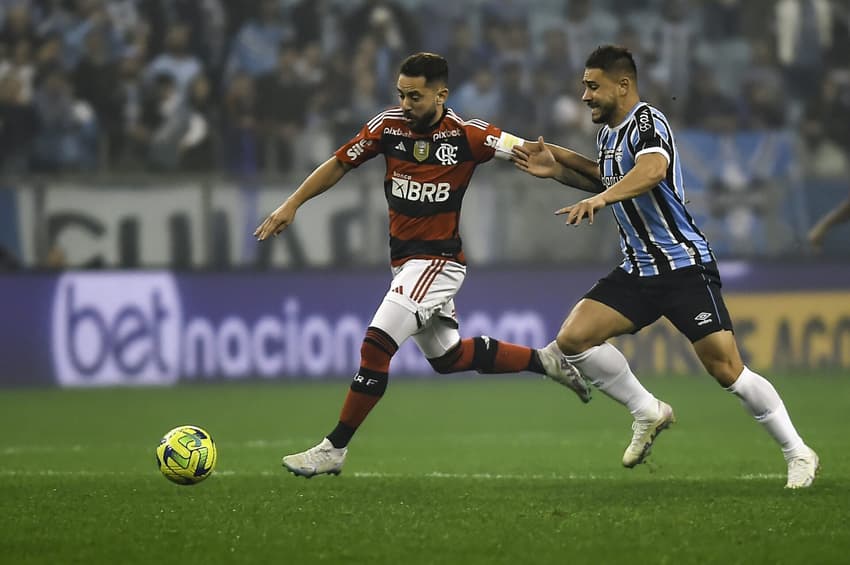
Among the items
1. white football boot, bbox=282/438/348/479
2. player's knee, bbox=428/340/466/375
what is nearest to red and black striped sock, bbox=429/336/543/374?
player's knee, bbox=428/340/466/375

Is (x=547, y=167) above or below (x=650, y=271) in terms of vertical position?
above

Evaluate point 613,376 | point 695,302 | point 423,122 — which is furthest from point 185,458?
point 695,302

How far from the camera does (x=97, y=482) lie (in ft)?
25.5

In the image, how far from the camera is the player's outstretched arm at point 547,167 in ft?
25.1

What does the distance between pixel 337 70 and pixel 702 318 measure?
11113 mm

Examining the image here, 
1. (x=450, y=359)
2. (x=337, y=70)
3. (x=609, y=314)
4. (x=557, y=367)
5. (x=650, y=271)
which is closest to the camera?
(x=650, y=271)

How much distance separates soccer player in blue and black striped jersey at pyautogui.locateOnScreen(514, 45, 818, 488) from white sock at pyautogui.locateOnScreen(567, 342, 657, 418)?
1 cm

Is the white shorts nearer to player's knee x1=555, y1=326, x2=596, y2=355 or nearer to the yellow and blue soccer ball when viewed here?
player's knee x1=555, y1=326, x2=596, y2=355

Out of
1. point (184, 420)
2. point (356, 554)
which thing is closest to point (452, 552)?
point (356, 554)

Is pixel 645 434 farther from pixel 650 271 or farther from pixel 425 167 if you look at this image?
pixel 425 167

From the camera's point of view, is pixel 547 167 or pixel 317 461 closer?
pixel 317 461

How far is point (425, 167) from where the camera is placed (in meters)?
7.81

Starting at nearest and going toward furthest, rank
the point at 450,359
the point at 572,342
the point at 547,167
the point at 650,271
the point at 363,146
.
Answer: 1. the point at 650,271
2. the point at 572,342
3. the point at 547,167
4. the point at 363,146
5. the point at 450,359

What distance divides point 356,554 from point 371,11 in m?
13.5
